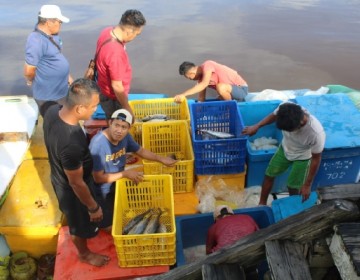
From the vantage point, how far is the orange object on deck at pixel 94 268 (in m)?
3.47

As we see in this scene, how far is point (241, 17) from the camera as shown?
13406 mm

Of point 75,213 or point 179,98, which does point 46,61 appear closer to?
point 179,98

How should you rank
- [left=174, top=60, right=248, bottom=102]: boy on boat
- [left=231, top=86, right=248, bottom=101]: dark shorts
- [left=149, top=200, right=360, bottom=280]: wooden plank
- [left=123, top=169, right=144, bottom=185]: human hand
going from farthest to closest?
[left=231, top=86, right=248, bottom=101]: dark shorts → [left=174, top=60, right=248, bottom=102]: boy on boat → [left=123, top=169, right=144, bottom=185]: human hand → [left=149, top=200, right=360, bottom=280]: wooden plank

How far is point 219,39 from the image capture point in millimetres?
11789

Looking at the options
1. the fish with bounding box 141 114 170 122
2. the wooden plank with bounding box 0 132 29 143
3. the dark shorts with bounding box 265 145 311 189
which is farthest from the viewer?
the fish with bounding box 141 114 170 122

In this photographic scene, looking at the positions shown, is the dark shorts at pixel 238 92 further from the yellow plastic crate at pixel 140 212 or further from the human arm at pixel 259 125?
the yellow plastic crate at pixel 140 212

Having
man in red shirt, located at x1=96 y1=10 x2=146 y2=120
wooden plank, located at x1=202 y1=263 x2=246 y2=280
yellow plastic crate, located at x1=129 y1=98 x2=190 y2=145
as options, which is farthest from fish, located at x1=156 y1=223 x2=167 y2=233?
yellow plastic crate, located at x1=129 y1=98 x2=190 y2=145

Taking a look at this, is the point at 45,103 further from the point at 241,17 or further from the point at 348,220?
the point at 241,17

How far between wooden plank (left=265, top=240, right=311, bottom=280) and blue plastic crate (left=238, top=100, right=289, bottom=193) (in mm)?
2701

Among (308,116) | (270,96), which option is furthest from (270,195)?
(270,96)

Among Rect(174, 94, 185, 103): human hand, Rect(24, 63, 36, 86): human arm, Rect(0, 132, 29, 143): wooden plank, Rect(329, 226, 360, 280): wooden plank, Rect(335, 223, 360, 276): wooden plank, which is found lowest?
Rect(0, 132, 29, 143): wooden plank

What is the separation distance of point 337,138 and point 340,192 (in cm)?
291

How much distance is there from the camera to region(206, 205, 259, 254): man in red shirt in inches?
127

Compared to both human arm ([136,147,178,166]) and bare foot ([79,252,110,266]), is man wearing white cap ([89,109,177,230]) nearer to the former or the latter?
human arm ([136,147,178,166])
